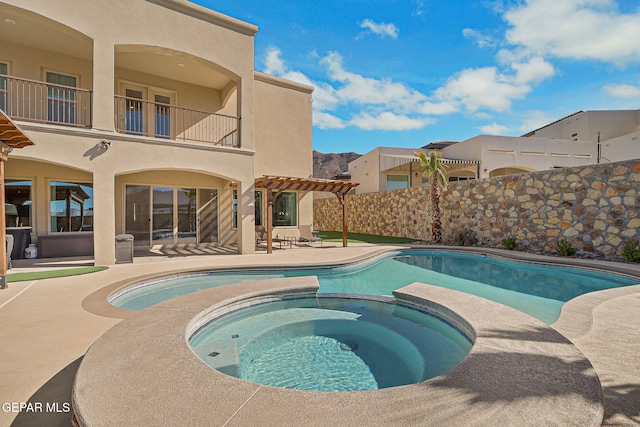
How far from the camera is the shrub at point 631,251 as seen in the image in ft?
33.8

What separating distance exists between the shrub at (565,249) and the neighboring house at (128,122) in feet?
41.0

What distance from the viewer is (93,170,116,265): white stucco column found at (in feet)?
33.1

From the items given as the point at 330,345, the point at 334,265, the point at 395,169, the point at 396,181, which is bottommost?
the point at 330,345

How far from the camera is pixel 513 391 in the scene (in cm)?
267

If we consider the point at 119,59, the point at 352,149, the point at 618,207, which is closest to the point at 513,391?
the point at 618,207

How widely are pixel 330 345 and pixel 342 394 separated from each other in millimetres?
2357

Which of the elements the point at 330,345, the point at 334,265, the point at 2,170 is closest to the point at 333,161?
the point at 334,265

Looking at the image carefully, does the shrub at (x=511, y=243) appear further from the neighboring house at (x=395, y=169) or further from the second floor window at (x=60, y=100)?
the second floor window at (x=60, y=100)

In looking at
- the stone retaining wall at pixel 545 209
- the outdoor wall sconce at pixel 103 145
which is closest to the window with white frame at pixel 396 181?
the stone retaining wall at pixel 545 209

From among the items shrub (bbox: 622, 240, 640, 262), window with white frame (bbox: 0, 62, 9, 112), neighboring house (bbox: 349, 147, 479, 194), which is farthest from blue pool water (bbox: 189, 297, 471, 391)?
neighboring house (bbox: 349, 147, 479, 194)

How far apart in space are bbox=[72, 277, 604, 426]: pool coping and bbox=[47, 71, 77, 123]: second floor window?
12.5 m

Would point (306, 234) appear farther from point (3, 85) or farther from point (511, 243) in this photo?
point (3, 85)

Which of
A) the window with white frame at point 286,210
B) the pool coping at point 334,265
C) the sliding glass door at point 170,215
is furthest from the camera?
the window with white frame at point 286,210

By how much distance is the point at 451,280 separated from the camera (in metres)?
9.40
